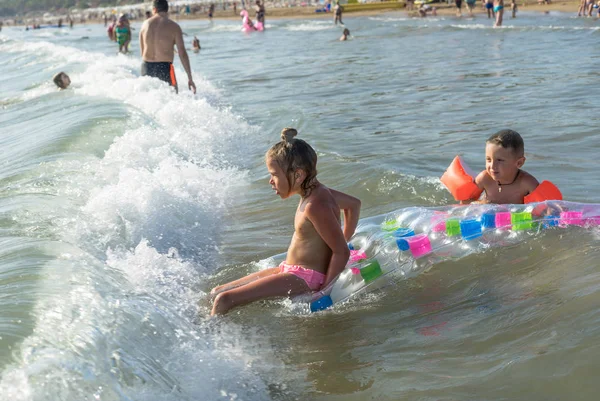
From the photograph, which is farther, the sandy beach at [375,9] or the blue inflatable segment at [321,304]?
the sandy beach at [375,9]

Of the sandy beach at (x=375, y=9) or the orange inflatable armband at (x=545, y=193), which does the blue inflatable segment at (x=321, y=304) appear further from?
the sandy beach at (x=375, y=9)

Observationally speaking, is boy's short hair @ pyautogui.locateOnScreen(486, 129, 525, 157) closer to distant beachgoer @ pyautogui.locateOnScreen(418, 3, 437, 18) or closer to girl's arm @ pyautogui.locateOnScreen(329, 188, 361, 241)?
girl's arm @ pyautogui.locateOnScreen(329, 188, 361, 241)

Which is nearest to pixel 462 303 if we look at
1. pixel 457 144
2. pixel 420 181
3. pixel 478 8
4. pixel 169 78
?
pixel 420 181

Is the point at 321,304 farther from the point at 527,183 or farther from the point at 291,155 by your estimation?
the point at 527,183

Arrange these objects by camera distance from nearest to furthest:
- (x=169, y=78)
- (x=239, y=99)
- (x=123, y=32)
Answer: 1. (x=169, y=78)
2. (x=239, y=99)
3. (x=123, y=32)

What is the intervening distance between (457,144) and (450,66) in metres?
8.82

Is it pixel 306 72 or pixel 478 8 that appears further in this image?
pixel 478 8

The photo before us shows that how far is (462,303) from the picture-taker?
4.16 meters

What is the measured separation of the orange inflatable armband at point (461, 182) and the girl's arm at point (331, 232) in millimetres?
1561

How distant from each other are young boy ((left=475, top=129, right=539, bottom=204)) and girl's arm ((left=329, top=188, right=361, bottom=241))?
1296 millimetres

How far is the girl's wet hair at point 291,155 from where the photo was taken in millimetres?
3996

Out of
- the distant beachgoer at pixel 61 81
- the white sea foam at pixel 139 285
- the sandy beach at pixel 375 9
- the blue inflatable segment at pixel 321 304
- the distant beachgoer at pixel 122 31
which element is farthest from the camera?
the sandy beach at pixel 375 9

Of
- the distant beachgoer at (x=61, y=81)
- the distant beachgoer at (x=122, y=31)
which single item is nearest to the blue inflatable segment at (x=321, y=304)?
the distant beachgoer at (x=61, y=81)

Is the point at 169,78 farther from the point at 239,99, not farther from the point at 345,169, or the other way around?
the point at 345,169
